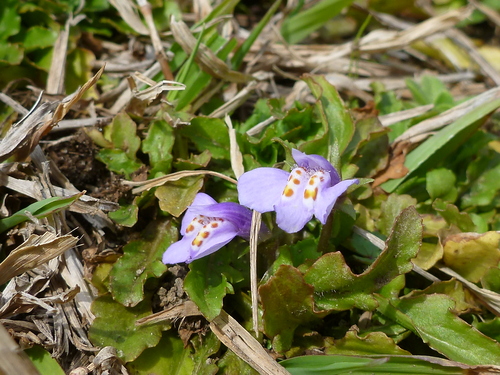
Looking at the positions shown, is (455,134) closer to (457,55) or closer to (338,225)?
(338,225)

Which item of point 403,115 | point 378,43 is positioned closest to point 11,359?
point 403,115

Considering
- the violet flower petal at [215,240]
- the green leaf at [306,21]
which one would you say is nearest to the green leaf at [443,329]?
the violet flower petal at [215,240]

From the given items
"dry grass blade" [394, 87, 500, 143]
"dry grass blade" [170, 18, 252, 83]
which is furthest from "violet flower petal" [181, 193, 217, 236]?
"dry grass blade" [394, 87, 500, 143]

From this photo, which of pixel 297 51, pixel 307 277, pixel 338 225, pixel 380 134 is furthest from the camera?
pixel 297 51

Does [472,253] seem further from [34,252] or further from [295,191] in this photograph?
[34,252]

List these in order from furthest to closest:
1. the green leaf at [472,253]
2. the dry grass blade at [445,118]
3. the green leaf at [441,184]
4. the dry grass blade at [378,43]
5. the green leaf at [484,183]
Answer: the dry grass blade at [378,43], the dry grass blade at [445,118], the green leaf at [484,183], the green leaf at [441,184], the green leaf at [472,253]

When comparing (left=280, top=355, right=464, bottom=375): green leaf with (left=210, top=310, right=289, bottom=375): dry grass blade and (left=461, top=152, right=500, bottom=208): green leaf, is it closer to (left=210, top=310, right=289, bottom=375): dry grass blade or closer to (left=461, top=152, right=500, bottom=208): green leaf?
(left=210, top=310, right=289, bottom=375): dry grass blade

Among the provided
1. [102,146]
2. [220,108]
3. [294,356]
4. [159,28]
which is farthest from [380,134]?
[159,28]

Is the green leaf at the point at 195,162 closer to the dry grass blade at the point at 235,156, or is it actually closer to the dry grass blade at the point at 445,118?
the dry grass blade at the point at 235,156
